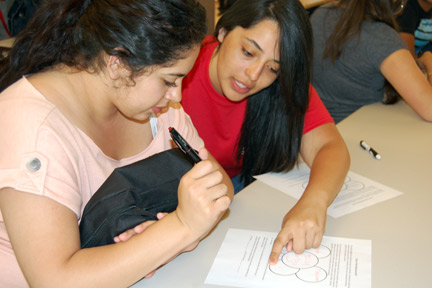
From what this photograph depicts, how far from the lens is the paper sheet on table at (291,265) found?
85cm

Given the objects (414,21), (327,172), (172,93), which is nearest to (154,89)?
(172,93)

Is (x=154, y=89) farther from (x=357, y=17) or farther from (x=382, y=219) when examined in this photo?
(x=357, y=17)

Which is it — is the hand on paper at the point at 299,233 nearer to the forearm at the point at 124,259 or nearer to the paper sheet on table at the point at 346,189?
the paper sheet on table at the point at 346,189

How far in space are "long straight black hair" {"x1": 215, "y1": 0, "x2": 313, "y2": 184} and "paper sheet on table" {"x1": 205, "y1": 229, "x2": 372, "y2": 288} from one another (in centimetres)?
41

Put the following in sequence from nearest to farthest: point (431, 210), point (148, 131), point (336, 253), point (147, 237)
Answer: point (147, 237) < point (336, 253) < point (431, 210) < point (148, 131)

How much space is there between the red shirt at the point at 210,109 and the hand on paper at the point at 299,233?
624mm

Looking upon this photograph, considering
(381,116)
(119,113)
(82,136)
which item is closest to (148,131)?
(119,113)

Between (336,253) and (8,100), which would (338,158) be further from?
(8,100)

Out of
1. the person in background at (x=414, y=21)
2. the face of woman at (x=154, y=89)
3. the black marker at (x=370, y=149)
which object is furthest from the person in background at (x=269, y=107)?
the person in background at (x=414, y=21)

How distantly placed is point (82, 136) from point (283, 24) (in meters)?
0.67

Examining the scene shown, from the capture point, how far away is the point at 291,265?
910mm

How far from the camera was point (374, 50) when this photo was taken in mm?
1831

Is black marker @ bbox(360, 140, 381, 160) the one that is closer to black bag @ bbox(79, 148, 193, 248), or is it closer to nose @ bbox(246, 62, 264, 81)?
nose @ bbox(246, 62, 264, 81)

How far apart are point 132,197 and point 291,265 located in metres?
0.37
